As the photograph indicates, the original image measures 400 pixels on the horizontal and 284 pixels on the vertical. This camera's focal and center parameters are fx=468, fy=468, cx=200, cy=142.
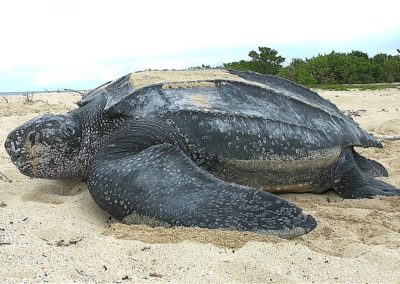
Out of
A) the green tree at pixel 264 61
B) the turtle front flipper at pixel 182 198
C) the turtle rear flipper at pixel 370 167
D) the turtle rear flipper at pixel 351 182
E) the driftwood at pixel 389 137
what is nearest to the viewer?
the turtle front flipper at pixel 182 198

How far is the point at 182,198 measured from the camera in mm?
1739

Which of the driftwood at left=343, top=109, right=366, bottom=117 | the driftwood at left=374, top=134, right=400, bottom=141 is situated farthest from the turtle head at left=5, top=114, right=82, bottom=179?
the driftwood at left=343, top=109, right=366, bottom=117

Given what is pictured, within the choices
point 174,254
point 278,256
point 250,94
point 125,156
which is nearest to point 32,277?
point 174,254

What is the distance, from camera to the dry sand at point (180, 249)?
4.22 feet

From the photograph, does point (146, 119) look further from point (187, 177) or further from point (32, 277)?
point (32, 277)

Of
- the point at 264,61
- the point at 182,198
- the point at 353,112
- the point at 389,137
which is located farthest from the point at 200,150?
the point at 264,61

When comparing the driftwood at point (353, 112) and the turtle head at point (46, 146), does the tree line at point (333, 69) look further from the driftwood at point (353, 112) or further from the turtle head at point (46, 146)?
the turtle head at point (46, 146)

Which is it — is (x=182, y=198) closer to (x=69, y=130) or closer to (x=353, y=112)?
(x=69, y=130)

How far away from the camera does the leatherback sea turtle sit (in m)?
1.72

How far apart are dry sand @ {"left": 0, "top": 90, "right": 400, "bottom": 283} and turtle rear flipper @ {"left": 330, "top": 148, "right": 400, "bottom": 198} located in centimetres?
29

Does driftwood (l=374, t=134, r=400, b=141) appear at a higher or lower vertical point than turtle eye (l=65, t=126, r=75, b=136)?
lower

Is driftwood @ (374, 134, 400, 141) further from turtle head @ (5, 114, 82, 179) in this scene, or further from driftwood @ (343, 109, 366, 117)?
turtle head @ (5, 114, 82, 179)

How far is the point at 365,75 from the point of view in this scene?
39.7ft

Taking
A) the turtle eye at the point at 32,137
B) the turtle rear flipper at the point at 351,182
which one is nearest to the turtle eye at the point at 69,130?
the turtle eye at the point at 32,137
